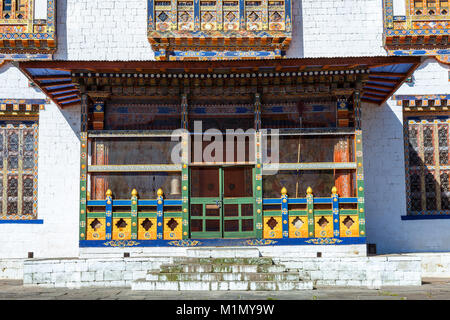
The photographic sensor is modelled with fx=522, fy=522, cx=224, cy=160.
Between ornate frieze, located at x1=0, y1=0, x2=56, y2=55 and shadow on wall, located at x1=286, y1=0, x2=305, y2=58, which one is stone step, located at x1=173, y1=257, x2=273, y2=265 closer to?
shadow on wall, located at x1=286, y1=0, x2=305, y2=58

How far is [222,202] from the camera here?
12.6 m

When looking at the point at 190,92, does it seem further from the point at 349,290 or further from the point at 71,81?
the point at 349,290

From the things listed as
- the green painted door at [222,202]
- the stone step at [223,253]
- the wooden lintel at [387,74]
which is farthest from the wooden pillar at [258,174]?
the wooden lintel at [387,74]

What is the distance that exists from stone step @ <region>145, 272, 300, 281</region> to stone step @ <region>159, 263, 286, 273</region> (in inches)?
11.7

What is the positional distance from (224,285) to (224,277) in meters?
0.20

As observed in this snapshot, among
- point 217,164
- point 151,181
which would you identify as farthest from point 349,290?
point 151,181

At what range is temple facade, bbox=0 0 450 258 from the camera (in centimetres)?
1212

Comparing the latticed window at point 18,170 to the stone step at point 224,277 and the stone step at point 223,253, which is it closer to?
the stone step at point 223,253

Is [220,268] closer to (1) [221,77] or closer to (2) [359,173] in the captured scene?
(2) [359,173]

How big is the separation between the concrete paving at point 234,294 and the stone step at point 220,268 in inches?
33.0

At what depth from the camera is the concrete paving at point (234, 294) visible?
924 centimetres

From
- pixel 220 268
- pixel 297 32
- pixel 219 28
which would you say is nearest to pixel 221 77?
pixel 219 28

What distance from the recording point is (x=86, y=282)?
10961 mm

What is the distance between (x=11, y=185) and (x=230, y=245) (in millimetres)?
6655
